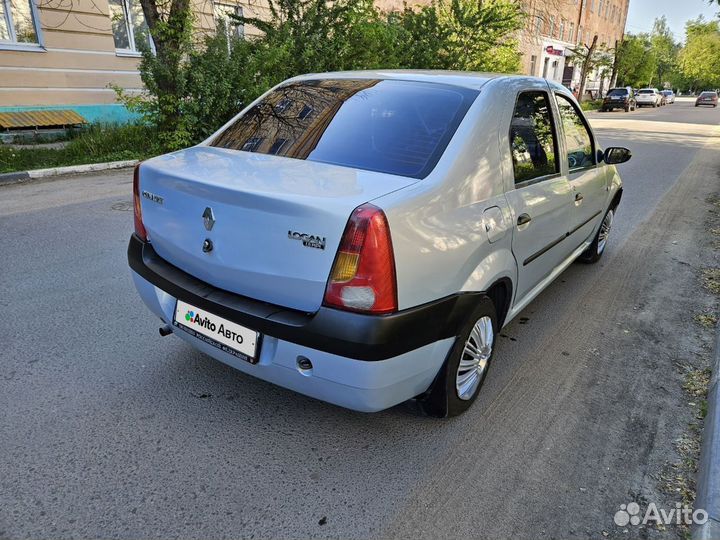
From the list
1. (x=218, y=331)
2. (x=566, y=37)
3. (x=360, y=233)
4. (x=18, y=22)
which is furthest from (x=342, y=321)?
(x=566, y=37)

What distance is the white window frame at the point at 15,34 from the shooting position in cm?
1125

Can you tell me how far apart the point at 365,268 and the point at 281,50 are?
31.8ft

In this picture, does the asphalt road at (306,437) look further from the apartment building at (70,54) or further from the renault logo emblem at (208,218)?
the apartment building at (70,54)

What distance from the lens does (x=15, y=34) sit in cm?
1148

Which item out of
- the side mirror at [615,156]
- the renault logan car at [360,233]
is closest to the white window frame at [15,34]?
the renault logan car at [360,233]

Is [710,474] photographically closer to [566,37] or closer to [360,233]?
[360,233]

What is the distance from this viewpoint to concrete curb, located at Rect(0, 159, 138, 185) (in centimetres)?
802

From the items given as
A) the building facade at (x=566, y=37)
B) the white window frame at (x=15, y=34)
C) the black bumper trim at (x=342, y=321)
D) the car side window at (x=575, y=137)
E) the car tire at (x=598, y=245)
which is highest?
the building facade at (x=566, y=37)

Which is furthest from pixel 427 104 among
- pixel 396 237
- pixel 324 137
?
pixel 396 237

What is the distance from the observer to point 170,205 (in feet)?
8.19

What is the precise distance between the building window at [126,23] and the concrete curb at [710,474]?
14308mm

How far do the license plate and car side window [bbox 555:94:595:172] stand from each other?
8.71 ft

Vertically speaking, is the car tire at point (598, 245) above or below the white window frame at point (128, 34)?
below

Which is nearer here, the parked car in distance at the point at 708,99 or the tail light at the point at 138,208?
the tail light at the point at 138,208
